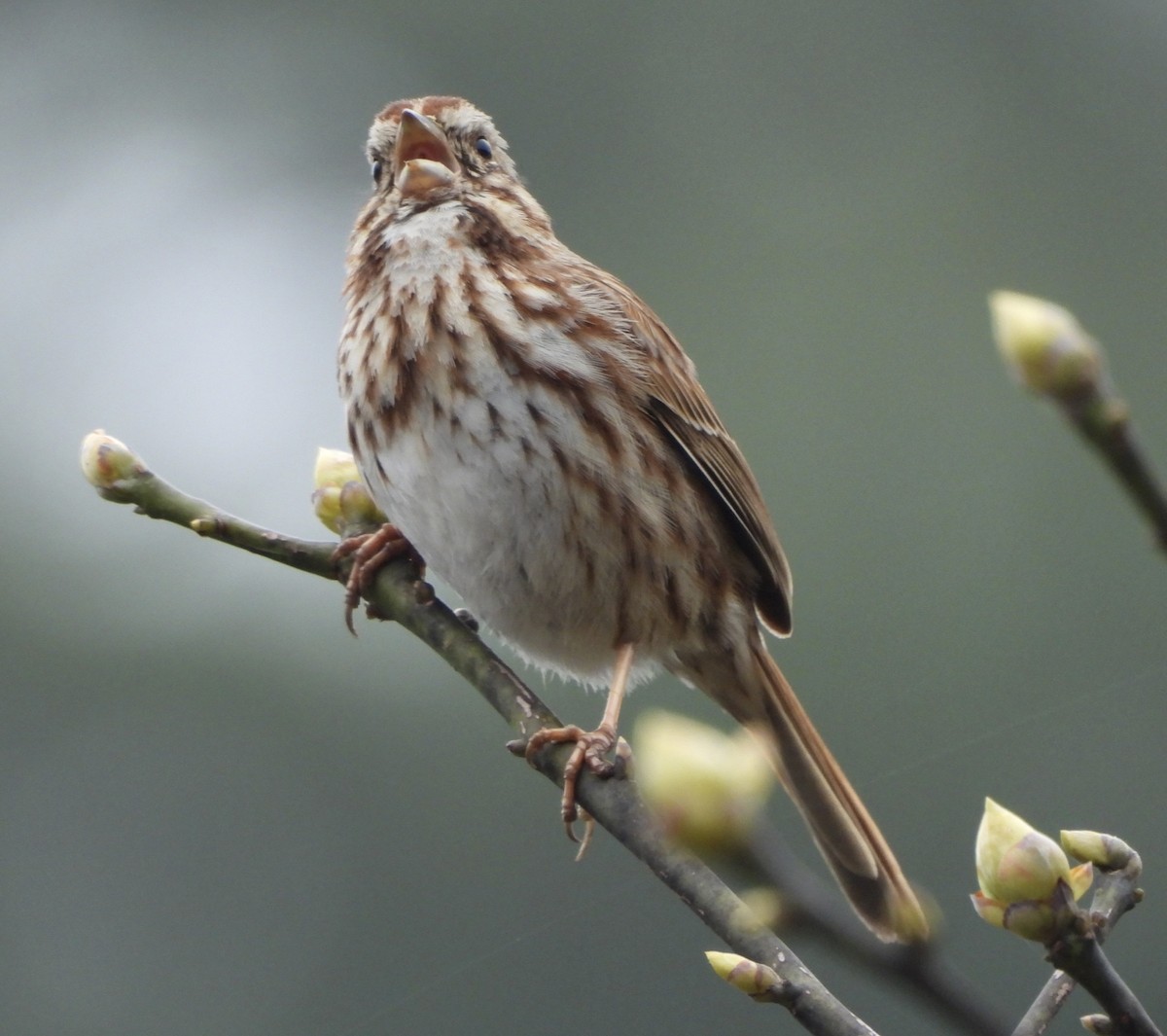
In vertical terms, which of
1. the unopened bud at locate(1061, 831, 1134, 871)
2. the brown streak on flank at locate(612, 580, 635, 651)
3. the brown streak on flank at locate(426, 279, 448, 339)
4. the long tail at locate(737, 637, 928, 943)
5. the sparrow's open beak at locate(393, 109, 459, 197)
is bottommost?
the long tail at locate(737, 637, 928, 943)

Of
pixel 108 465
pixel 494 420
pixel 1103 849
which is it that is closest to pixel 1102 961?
pixel 1103 849

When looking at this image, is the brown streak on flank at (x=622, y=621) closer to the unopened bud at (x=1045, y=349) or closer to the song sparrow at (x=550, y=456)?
the song sparrow at (x=550, y=456)

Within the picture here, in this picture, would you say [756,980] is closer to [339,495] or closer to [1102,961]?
[1102,961]

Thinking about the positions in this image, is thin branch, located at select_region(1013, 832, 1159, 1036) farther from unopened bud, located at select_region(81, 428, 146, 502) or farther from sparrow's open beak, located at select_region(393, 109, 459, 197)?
sparrow's open beak, located at select_region(393, 109, 459, 197)

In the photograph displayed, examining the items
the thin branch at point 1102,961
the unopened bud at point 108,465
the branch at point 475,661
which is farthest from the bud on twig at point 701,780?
the unopened bud at point 108,465

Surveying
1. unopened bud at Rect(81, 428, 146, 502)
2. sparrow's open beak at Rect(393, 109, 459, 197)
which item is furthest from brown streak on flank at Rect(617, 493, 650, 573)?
unopened bud at Rect(81, 428, 146, 502)
